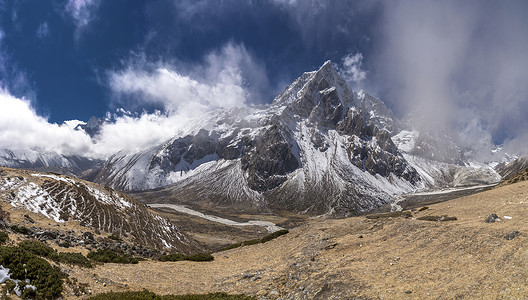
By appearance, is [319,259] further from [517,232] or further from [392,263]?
[517,232]

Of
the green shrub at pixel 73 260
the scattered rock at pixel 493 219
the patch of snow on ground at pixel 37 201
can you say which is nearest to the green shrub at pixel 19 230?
the green shrub at pixel 73 260

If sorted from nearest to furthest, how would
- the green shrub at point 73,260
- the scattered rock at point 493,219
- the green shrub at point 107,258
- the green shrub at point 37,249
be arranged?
the green shrub at point 37,249
the green shrub at point 73,260
the scattered rock at point 493,219
the green shrub at point 107,258

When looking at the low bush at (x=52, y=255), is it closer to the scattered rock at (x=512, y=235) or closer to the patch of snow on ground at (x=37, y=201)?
the patch of snow on ground at (x=37, y=201)

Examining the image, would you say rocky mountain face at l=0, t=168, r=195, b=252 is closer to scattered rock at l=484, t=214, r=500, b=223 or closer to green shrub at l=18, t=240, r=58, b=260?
green shrub at l=18, t=240, r=58, b=260

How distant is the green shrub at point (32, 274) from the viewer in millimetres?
13577

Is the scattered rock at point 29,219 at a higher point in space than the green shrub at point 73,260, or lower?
higher

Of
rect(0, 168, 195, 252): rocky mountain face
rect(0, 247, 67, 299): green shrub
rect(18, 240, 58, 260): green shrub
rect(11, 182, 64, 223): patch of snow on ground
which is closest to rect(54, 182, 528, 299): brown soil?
rect(18, 240, 58, 260): green shrub

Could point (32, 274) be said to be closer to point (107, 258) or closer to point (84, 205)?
point (107, 258)

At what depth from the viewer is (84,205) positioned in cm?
5200

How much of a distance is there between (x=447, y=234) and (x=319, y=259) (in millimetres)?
10183

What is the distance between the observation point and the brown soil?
502 inches

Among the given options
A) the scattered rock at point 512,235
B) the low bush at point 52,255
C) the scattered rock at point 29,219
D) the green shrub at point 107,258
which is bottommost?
the scattered rock at point 512,235

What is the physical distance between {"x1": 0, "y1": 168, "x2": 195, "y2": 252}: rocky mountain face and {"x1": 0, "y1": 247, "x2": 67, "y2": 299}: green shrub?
32806 mm

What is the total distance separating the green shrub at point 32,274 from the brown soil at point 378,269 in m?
3.14
